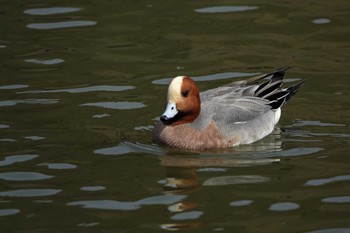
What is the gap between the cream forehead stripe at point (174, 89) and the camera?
361 inches

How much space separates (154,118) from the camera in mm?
10094

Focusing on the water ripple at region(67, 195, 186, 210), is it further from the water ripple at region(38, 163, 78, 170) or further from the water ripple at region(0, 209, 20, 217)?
the water ripple at region(38, 163, 78, 170)

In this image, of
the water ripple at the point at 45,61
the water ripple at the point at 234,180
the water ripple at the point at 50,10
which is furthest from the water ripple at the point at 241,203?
the water ripple at the point at 50,10

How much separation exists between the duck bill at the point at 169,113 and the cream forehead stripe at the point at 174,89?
0.05 meters

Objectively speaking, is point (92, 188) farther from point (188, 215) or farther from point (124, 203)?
point (188, 215)

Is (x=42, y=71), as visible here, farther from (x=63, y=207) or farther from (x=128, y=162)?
(x=63, y=207)

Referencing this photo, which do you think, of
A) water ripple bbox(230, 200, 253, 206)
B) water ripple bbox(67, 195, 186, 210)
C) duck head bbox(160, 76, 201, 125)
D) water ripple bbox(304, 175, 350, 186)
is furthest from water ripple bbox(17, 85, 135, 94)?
water ripple bbox(230, 200, 253, 206)

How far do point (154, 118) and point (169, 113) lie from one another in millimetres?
974

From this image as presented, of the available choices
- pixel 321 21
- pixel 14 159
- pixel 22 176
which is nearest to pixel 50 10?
pixel 321 21

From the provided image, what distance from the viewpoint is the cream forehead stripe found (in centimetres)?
916

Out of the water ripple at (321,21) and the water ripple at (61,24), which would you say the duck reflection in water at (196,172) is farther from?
the water ripple at (61,24)

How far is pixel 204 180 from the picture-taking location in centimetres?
830

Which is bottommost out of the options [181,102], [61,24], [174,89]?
[181,102]

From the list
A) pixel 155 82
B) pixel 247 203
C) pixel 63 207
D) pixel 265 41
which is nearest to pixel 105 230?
pixel 63 207
